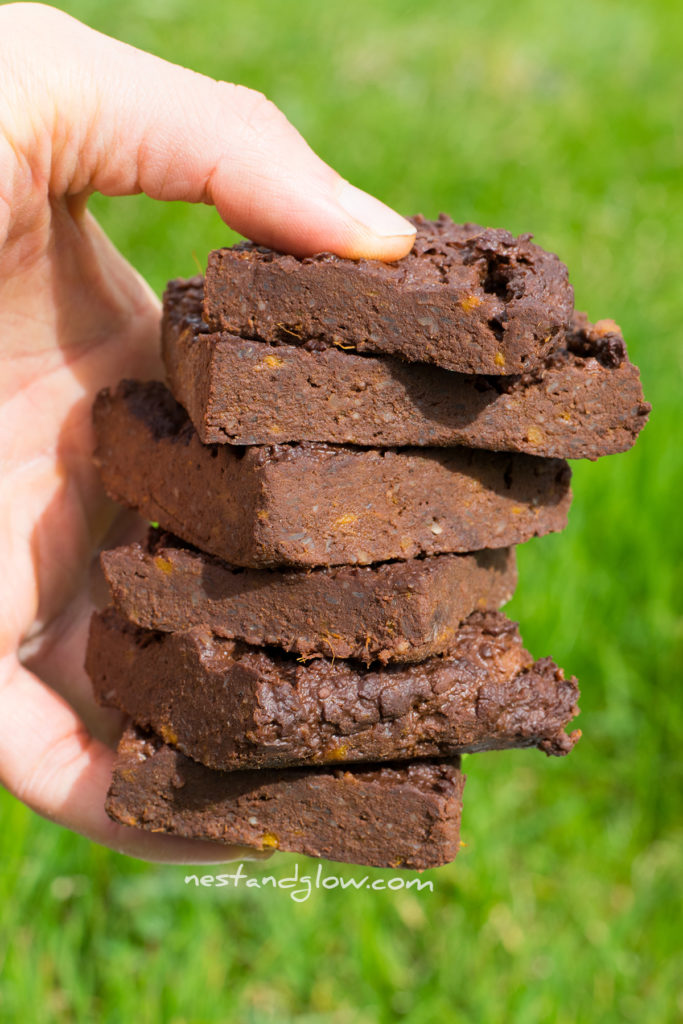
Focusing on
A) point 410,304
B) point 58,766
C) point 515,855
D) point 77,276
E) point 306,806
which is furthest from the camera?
point 515,855

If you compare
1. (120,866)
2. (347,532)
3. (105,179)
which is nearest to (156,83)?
(105,179)

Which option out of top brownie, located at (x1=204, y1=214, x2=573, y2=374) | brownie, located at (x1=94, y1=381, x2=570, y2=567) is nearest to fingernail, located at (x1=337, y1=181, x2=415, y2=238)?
top brownie, located at (x1=204, y1=214, x2=573, y2=374)

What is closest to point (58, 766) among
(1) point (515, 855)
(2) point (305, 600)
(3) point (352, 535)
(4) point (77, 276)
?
(2) point (305, 600)

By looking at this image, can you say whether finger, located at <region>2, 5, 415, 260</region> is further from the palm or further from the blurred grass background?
the blurred grass background

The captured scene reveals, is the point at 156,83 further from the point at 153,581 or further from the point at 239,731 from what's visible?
the point at 239,731

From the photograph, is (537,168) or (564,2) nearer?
(537,168)

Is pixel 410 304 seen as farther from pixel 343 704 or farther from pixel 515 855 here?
pixel 515 855
